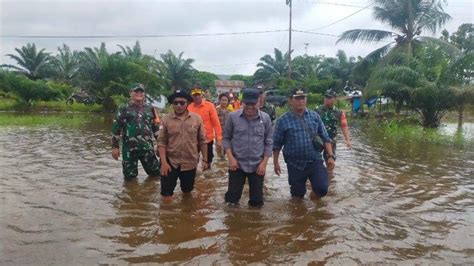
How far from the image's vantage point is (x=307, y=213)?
5.36 metres

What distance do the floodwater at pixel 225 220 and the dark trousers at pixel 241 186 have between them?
135mm

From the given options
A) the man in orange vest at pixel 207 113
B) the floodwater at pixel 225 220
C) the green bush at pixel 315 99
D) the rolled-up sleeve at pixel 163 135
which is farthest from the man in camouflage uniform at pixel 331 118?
the green bush at pixel 315 99

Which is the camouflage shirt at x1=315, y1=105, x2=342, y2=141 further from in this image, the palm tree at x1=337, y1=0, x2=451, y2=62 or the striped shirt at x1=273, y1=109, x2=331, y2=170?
the palm tree at x1=337, y1=0, x2=451, y2=62

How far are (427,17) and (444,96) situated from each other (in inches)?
368

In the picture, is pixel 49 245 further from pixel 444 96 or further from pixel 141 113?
pixel 444 96

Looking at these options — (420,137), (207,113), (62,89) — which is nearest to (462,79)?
(420,137)

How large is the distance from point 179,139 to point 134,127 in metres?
1.40

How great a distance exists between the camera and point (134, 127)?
6547 millimetres

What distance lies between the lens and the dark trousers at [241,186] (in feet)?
17.3

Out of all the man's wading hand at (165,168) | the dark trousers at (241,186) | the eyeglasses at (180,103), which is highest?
the eyeglasses at (180,103)

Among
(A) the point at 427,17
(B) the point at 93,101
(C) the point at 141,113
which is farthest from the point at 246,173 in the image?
(B) the point at 93,101

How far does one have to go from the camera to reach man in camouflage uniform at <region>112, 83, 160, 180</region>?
256 inches

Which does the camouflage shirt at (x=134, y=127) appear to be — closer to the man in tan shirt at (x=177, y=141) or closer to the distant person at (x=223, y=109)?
the man in tan shirt at (x=177, y=141)

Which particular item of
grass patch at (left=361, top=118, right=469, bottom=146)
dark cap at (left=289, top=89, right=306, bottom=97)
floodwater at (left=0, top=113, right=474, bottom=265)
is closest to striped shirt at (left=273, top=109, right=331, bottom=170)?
dark cap at (left=289, top=89, right=306, bottom=97)
